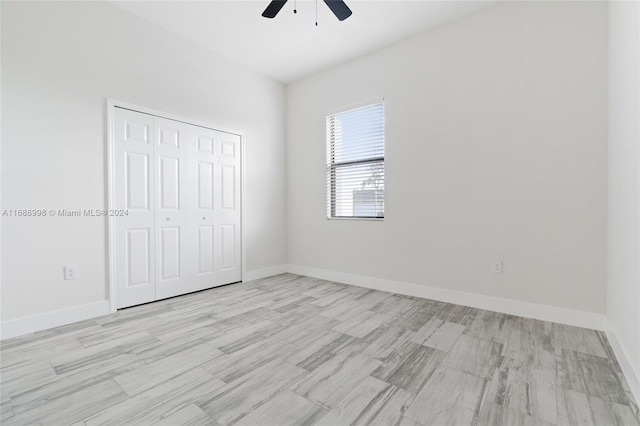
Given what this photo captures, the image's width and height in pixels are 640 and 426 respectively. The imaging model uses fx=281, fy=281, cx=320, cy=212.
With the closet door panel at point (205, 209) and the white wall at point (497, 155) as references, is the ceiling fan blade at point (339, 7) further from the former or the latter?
the closet door panel at point (205, 209)

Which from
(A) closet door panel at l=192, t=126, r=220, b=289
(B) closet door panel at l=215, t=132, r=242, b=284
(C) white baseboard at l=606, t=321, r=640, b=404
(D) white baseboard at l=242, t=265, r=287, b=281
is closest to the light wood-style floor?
(C) white baseboard at l=606, t=321, r=640, b=404

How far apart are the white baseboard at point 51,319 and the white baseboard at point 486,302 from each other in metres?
2.67

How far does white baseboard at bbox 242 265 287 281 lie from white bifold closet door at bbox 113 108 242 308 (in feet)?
0.38

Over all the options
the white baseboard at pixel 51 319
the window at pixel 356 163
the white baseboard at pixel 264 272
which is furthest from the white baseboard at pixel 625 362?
the white baseboard at pixel 51 319

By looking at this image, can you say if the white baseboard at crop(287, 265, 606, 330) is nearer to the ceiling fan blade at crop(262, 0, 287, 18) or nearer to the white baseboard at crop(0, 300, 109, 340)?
the white baseboard at crop(0, 300, 109, 340)

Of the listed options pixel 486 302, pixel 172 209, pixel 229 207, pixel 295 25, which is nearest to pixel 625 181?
pixel 486 302

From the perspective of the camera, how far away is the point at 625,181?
6.05 feet

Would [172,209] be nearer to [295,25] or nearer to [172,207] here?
[172,207]

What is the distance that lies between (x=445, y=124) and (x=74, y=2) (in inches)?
149

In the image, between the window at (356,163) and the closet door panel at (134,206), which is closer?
the closet door panel at (134,206)

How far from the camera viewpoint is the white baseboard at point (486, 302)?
239 cm

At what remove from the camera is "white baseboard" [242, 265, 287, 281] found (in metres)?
4.07

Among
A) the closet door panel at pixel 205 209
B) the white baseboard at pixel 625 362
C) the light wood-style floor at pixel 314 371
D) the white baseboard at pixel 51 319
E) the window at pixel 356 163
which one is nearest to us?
the light wood-style floor at pixel 314 371

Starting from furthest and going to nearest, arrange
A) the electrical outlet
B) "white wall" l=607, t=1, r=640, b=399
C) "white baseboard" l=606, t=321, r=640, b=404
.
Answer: the electrical outlet < "white wall" l=607, t=1, r=640, b=399 < "white baseboard" l=606, t=321, r=640, b=404
